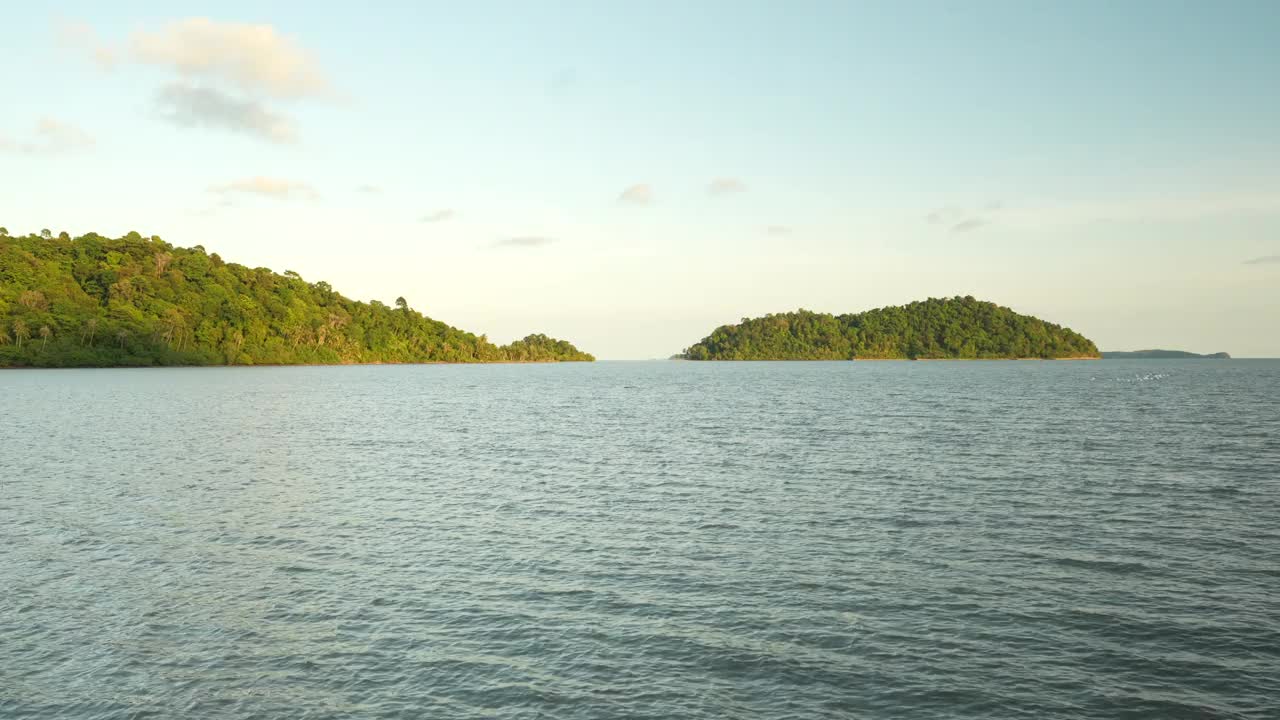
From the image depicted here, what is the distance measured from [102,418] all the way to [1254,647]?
3760 inches

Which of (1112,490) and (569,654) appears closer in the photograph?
(569,654)

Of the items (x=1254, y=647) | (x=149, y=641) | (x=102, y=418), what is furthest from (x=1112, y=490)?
(x=102, y=418)

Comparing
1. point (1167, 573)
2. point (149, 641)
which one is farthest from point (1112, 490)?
point (149, 641)

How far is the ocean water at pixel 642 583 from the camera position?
1777 cm

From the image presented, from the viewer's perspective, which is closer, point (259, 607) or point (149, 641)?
point (149, 641)

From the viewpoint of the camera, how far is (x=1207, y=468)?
49.6 meters

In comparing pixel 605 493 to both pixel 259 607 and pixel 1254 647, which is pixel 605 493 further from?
pixel 1254 647

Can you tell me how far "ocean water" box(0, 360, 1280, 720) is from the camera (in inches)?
699

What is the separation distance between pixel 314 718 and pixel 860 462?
42.6 metres

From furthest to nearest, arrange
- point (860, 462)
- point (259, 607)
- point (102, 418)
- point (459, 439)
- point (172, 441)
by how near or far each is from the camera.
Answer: point (102, 418) < point (459, 439) < point (172, 441) < point (860, 462) < point (259, 607)

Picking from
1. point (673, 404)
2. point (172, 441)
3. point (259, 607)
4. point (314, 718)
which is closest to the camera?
point (314, 718)

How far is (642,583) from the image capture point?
85.4ft

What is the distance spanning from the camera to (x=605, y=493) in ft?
141

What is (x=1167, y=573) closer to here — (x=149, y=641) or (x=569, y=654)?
(x=569, y=654)
